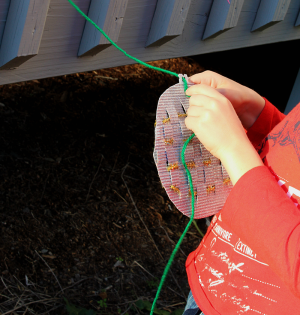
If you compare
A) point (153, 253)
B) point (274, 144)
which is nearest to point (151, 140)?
point (153, 253)

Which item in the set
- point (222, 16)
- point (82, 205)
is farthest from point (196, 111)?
point (82, 205)

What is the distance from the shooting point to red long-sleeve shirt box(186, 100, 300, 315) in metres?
0.69

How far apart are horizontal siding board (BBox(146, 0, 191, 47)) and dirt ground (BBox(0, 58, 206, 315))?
2.96 ft

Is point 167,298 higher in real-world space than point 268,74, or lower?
lower

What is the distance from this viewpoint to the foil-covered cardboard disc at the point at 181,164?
903 millimetres

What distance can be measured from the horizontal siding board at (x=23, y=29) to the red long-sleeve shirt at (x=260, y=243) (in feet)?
2.83

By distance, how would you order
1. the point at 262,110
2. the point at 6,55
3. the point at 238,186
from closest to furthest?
the point at 238,186 < the point at 262,110 < the point at 6,55

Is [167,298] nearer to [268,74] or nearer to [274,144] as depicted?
[274,144]

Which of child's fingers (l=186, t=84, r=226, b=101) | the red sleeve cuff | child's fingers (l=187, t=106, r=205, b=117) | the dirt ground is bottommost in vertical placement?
the dirt ground

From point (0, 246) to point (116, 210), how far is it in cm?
67

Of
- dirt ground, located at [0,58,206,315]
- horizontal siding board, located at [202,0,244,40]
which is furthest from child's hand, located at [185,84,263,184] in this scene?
dirt ground, located at [0,58,206,315]

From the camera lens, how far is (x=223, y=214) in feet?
2.59

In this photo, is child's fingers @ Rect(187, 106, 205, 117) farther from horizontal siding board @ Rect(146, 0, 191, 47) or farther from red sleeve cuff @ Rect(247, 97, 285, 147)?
horizontal siding board @ Rect(146, 0, 191, 47)

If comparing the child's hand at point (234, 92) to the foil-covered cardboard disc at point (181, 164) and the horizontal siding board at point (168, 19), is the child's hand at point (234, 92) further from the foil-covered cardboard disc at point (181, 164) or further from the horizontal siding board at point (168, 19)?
the horizontal siding board at point (168, 19)
